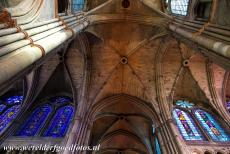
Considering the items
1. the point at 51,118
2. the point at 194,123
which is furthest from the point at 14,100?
the point at 194,123

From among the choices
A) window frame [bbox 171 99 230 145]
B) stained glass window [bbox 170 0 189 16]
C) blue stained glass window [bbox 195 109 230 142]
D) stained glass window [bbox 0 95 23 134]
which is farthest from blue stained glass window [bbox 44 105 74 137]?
stained glass window [bbox 170 0 189 16]

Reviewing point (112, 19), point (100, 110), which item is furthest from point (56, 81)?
point (112, 19)

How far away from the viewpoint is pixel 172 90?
12.2 metres

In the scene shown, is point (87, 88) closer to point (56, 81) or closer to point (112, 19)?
point (56, 81)

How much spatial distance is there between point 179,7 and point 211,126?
711cm

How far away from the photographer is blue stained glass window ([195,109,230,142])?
9539 mm

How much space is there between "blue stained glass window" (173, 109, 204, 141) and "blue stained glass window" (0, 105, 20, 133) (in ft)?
30.8

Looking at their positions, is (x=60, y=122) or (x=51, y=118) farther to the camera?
(x=51, y=118)

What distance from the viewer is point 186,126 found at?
10484 millimetres

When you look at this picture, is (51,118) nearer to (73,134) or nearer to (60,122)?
(60,122)

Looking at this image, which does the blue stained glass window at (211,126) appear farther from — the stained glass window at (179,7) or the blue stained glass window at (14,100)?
the blue stained glass window at (14,100)

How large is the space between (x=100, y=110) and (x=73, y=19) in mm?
6027

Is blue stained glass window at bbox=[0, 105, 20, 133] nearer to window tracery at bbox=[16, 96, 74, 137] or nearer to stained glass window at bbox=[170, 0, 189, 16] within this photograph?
window tracery at bbox=[16, 96, 74, 137]

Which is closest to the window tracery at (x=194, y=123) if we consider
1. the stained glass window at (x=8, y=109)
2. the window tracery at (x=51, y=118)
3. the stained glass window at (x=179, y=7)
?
the stained glass window at (x=179, y=7)
